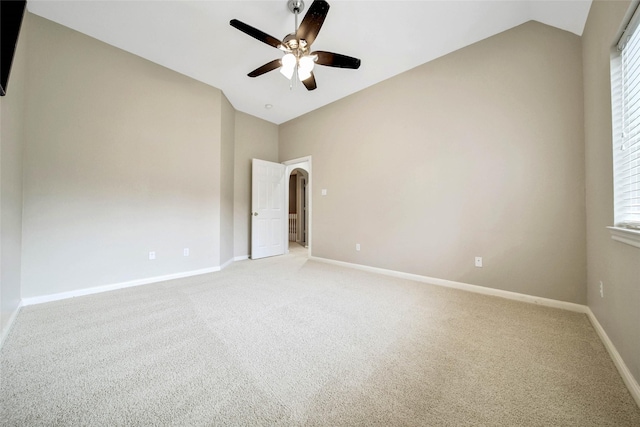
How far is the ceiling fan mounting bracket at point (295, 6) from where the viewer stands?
6.82ft

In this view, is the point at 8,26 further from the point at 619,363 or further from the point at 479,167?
the point at 619,363

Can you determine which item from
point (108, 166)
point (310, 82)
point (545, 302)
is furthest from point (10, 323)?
point (545, 302)

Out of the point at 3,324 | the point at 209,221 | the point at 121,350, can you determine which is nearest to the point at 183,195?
the point at 209,221

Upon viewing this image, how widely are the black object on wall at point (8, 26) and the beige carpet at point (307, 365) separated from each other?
6.05ft

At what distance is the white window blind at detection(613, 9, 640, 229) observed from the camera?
1.30 m

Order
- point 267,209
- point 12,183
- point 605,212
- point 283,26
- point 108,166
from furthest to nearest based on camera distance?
point 267,209 < point 108,166 < point 283,26 < point 12,183 < point 605,212

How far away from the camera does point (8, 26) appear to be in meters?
1.29

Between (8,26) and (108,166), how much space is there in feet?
5.42

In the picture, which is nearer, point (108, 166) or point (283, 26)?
point (283, 26)

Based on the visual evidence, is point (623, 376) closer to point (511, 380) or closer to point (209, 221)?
point (511, 380)

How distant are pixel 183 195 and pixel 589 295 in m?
4.69

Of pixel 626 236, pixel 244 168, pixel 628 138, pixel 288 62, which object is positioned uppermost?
pixel 288 62

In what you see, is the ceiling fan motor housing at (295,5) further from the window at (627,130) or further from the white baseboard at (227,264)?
the white baseboard at (227,264)

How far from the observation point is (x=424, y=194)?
304 centimetres
